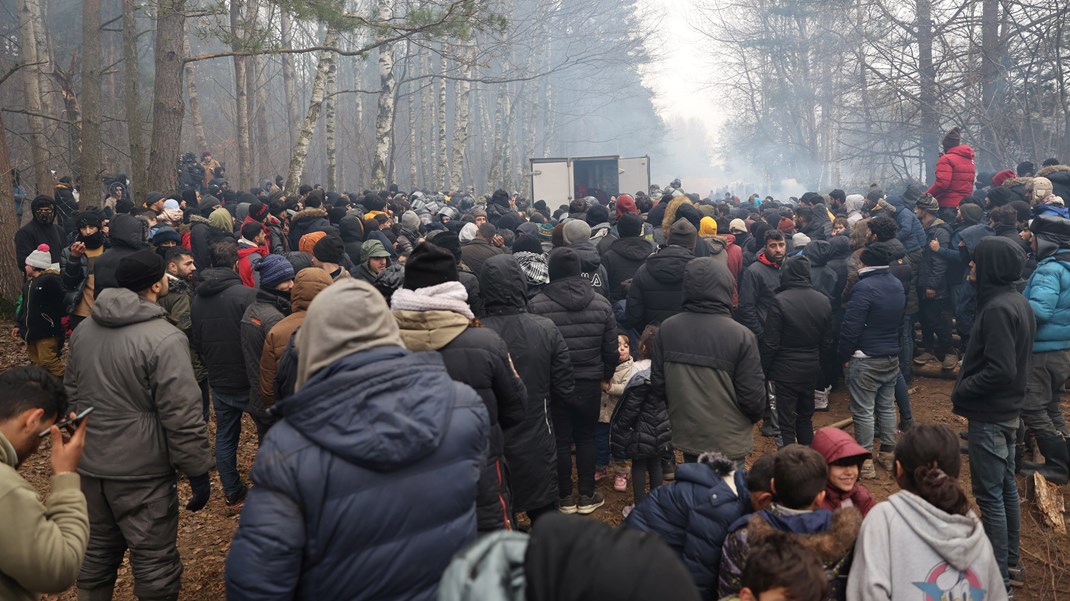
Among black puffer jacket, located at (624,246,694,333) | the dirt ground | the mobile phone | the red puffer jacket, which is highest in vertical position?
the red puffer jacket

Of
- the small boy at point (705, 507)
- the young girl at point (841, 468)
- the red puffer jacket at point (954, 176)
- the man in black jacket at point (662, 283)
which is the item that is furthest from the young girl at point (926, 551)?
the red puffer jacket at point (954, 176)

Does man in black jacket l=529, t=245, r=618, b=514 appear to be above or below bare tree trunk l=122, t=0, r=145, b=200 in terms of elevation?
below

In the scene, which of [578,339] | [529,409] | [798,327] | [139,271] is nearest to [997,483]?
[798,327]

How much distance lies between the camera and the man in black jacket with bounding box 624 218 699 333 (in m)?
6.60

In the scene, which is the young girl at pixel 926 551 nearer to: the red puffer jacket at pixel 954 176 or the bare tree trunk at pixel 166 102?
the red puffer jacket at pixel 954 176

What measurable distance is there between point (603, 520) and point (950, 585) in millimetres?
3217

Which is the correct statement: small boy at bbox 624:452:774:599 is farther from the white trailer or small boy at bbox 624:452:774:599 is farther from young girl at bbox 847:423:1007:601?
the white trailer

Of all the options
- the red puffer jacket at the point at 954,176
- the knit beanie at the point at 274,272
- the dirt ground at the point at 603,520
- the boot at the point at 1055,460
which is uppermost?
the red puffer jacket at the point at 954,176

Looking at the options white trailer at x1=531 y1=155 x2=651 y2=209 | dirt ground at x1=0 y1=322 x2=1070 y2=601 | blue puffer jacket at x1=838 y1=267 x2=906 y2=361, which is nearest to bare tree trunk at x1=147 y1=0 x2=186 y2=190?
dirt ground at x1=0 y1=322 x2=1070 y2=601

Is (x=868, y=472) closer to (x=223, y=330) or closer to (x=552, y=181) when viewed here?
(x=223, y=330)

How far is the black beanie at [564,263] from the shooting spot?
537 centimetres

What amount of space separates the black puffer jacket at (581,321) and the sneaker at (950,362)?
222 inches

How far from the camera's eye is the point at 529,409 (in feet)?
15.3

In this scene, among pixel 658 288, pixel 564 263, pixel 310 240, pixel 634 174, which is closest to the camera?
pixel 564 263
